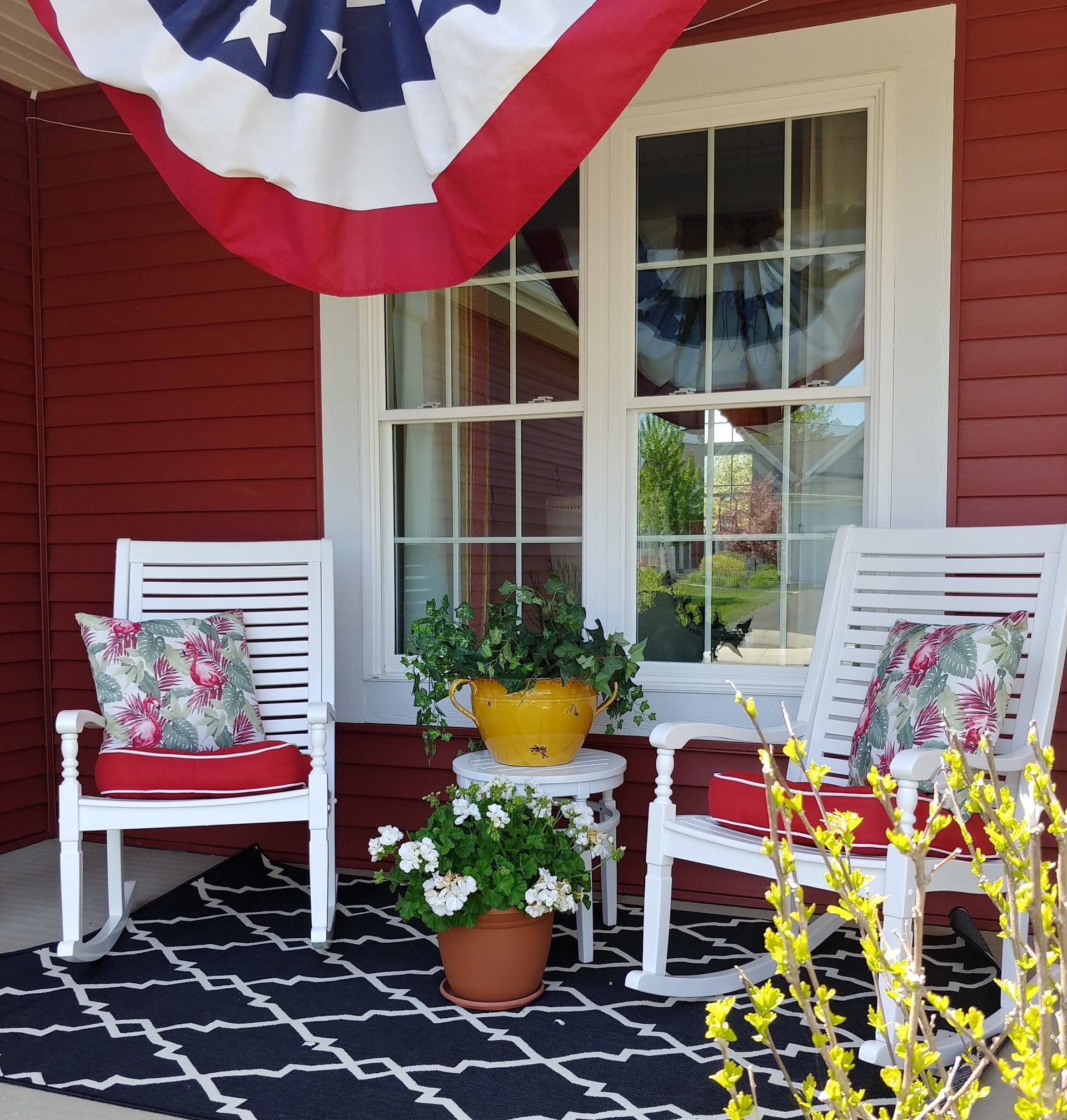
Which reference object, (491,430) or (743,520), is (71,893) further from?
(743,520)

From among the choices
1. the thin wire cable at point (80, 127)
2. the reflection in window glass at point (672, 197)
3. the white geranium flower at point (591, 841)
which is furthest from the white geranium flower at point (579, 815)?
the thin wire cable at point (80, 127)

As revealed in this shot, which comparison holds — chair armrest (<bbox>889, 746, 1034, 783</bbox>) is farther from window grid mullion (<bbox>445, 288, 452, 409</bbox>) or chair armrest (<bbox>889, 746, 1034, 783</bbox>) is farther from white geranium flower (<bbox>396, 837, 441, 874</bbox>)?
Answer: window grid mullion (<bbox>445, 288, 452, 409</bbox>)

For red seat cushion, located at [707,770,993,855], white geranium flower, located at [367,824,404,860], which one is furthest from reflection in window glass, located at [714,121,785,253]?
white geranium flower, located at [367,824,404,860]

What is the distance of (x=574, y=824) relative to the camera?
97.8 inches

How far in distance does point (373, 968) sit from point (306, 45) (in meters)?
2.18

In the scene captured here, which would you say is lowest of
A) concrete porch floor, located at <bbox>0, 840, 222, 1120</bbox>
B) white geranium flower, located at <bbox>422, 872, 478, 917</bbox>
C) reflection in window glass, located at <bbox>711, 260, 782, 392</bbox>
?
concrete porch floor, located at <bbox>0, 840, 222, 1120</bbox>

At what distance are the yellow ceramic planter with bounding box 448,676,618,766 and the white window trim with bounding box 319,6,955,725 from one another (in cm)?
49

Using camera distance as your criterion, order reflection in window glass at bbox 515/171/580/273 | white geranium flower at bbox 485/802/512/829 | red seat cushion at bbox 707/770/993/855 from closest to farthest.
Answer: red seat cushion at bbox 707/770/993/855 → white geranium flower at bbox 485/802/512/829 → reflection in window glass at bbox 515/171/580/273

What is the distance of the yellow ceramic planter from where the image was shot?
2.70 meters

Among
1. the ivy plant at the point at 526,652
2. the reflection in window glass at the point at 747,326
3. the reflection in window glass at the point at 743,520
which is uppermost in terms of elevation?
the reflection in window glass at the point at 747,326

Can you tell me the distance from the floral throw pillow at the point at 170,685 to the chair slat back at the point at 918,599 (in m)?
1.68

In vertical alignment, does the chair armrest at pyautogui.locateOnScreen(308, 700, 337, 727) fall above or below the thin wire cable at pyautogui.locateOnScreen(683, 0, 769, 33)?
below

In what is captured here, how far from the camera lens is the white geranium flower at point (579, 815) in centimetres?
248

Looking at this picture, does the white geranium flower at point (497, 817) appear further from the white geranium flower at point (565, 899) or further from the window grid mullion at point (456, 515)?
the window grid mullion at point (456, 515)
